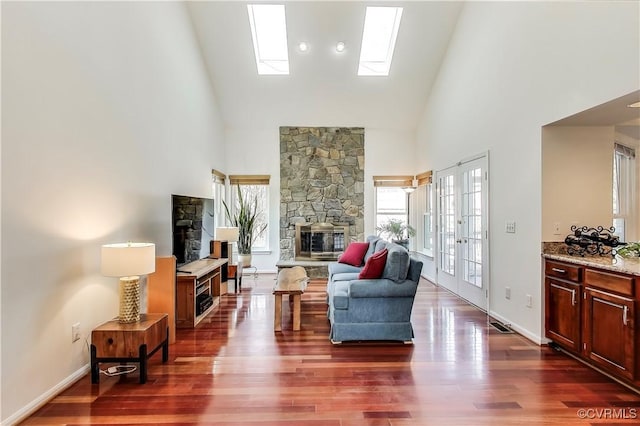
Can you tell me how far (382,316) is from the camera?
11.8ft

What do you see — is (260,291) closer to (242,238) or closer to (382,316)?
(242,238)

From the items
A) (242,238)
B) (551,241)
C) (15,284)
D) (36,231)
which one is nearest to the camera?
(15,284)

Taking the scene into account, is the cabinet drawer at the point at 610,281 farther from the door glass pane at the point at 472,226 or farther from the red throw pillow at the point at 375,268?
the door glass pane at the point at 472,226

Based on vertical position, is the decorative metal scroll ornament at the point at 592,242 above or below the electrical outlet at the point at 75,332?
above

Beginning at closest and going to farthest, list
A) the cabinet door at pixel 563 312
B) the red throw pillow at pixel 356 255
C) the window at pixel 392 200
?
the cabinet door at pixel 563 312 → the red throw pillow at pixel 356 255 → the window at pixel 392 200

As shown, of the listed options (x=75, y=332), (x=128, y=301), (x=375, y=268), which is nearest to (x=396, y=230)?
(x=375, y=268)

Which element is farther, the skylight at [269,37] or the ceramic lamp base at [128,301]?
the skylight at [269,37]

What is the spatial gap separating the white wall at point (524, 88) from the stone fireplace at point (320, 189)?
247 cm

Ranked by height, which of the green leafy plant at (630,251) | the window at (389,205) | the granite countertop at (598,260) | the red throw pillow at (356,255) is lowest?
the red throw pillow at (356,255)

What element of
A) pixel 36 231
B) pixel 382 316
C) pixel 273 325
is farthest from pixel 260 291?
pixel 36 231

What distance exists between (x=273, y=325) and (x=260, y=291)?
1.77 meters

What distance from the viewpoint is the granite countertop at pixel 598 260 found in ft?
8.82

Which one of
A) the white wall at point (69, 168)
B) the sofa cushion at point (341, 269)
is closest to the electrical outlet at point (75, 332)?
the white wall at point (69, 168)

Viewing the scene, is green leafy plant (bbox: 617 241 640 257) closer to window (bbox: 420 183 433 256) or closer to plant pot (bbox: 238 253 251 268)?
window (bbox: 420 183 433 256)
